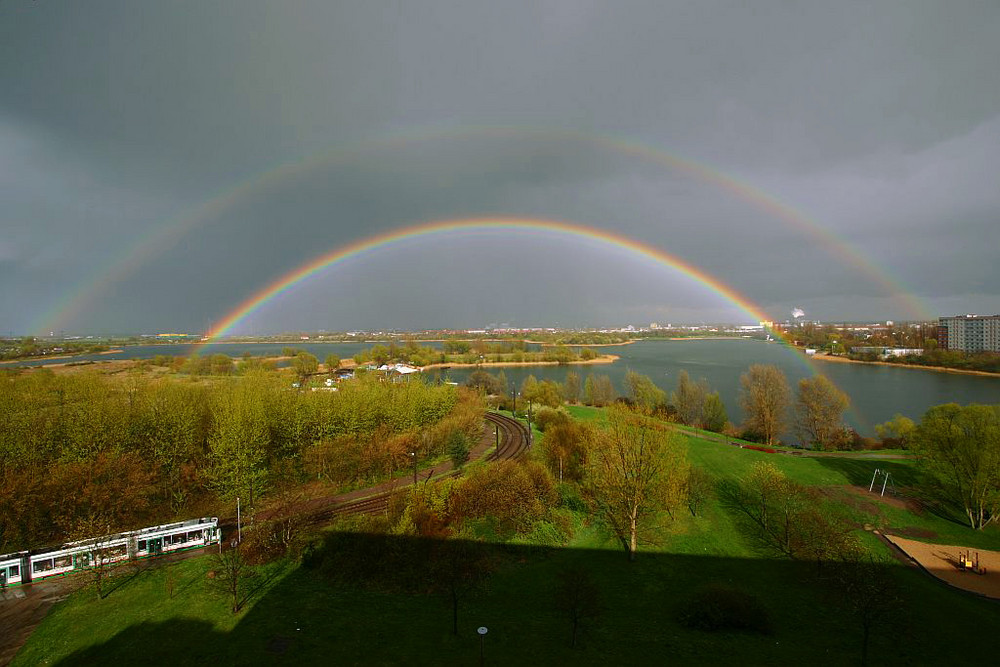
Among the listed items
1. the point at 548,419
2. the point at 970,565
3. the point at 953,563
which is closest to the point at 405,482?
the point at 548,419

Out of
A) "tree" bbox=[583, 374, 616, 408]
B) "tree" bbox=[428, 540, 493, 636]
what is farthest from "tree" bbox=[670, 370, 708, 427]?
"tree" bbox=[428, 540, 493, 636]

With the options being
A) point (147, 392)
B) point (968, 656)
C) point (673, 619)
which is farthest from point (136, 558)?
point (968, 656)

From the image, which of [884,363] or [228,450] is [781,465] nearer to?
[228,450]

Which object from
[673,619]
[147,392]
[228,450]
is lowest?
[673,619]

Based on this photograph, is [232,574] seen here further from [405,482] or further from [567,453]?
[567,453]

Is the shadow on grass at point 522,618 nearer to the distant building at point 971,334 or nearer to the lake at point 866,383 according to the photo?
the lake at point 866,383

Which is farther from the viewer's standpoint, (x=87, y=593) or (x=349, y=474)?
(x=349, y=474)

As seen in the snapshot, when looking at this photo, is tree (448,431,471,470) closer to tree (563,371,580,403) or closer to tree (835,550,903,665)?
tree (835,550,903,665)
